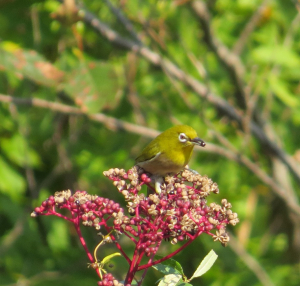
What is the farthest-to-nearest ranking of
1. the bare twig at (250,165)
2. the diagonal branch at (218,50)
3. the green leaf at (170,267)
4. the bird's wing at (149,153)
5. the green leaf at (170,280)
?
the diagonal branch at (218,50)
the bare twig at (250,165)
the bird's wing at (149,153)
the green leaf at (170,267)
the green leaf at (170,280)

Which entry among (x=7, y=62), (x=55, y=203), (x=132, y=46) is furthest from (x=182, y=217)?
(x=132, y=46)

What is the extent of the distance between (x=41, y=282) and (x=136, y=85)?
304 centimetres

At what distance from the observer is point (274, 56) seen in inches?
255

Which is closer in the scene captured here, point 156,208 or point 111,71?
point 156,208

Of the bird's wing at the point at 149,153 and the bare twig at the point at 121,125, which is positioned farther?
the bare twig at the point at 121,125

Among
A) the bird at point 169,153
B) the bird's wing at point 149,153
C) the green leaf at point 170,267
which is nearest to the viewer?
the green leaf at point 170,267

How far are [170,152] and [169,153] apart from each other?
0.01m

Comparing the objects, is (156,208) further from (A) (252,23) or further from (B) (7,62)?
(A) (252,23)

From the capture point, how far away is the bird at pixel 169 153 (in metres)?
4.10

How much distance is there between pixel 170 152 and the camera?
4.21 metres

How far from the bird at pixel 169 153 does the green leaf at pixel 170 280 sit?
1.31 meters

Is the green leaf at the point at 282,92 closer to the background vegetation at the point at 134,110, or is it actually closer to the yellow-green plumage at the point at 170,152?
the background vegetation at the point at 134,110

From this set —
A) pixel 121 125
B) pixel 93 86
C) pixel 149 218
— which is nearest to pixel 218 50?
pixel 121 125

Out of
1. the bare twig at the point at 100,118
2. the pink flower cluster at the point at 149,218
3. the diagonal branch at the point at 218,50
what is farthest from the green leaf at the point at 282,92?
the pink flower cluster at the point at 149,218
